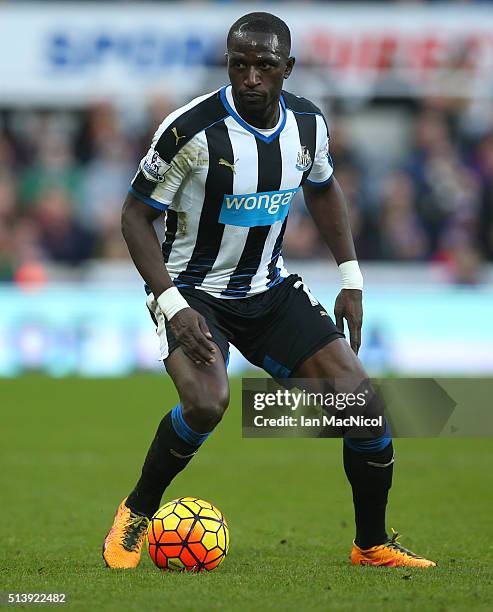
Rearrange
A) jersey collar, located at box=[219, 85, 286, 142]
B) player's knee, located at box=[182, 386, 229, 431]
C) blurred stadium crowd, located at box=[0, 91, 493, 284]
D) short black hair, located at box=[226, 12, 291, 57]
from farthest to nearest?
1. blurred stadium crowd, located at box=[0, 91, 493, 284]
2. jersey collar, located at box=[219, 85, 286, 142]
3. short black hair, located at box=[226, 12, 291, 57]
4. player's knee, located at box=[182, 386, 229, 431]

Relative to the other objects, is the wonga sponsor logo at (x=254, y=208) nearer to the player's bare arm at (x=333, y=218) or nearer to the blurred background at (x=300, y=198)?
the player's bare arm at (x=333, y=218)

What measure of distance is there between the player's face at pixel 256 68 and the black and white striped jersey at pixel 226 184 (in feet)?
0.65

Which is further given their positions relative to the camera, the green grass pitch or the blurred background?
the blurred background

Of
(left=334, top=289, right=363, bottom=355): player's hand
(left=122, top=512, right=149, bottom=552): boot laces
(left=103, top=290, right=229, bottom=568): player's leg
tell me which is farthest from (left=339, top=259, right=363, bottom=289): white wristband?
(left=122, top=512, right=149, bottom=552): boot laces

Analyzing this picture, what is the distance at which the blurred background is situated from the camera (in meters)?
14.2

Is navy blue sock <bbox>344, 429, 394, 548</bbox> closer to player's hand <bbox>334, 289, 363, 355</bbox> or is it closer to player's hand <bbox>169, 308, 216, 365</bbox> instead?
player's hand <bbox>334, 289, 363, 355</bbox>

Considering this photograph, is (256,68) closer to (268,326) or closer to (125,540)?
(268,326)

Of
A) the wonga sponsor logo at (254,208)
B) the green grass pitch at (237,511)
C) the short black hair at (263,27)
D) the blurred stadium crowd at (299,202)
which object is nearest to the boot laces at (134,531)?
the green grass pitch at (237,511)

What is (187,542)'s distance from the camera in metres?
5.30

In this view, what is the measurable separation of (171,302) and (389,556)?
58.8 inches

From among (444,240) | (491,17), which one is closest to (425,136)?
(444,240)

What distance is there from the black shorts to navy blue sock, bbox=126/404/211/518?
40cm

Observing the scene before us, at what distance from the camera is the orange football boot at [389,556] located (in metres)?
5.46

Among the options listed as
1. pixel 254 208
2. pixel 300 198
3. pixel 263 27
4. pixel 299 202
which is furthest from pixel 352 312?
pixel 299 202
